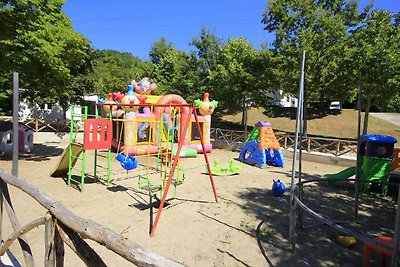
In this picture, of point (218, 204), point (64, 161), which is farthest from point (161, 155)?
point (64, 161)

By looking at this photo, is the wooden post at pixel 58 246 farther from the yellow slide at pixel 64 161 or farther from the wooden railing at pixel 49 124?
the wooden railing at pixel 49 124

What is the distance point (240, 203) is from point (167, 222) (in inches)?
92.8

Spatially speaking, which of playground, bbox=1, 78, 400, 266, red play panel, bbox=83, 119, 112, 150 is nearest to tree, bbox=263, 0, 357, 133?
playground, bbox=1, 78, 400, 266

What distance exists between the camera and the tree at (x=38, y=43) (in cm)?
1068

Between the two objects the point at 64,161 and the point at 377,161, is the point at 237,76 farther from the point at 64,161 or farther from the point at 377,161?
the point at 64,161

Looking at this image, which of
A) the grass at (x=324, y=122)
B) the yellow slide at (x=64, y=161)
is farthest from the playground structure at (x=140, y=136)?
the grass at (x=324, y=122)

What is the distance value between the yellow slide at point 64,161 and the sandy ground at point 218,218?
1.08 feet

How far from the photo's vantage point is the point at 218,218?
6.94 m

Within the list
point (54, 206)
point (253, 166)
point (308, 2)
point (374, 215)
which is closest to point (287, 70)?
point (308, 2)

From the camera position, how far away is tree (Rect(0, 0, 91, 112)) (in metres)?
10.7

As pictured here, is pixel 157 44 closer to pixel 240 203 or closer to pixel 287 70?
pixel 287 70

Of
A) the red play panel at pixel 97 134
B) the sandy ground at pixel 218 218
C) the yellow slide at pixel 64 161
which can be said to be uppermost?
the red play panel at pixel 97 134

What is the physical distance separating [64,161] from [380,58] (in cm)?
1333

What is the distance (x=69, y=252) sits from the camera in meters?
5.04
